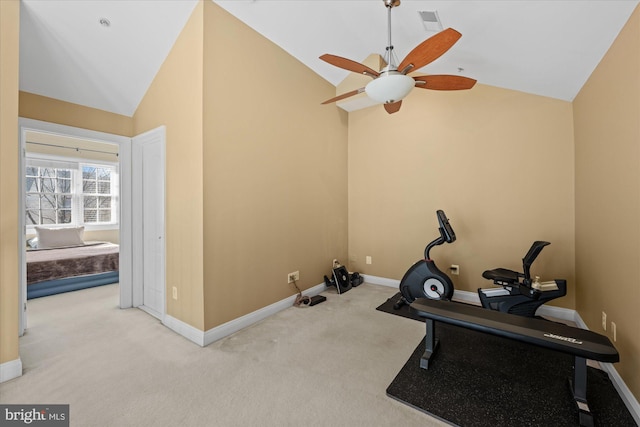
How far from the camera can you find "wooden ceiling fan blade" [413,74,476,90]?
2076 mm

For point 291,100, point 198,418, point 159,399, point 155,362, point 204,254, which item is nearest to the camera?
point 198,418

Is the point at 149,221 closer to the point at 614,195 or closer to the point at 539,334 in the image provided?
the point at 539,334

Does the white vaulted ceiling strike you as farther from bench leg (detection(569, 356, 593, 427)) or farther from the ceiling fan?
bench leg (detection(569, 356, 593, 427))

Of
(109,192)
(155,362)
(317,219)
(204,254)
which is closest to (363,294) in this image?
(317,219)

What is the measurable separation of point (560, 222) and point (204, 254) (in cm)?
385

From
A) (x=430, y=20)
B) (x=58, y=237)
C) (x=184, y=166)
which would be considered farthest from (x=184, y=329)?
(x=58, y=237)

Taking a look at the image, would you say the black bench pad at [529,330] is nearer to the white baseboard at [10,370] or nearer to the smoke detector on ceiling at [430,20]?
the smoke detector on ceiling at [430,20]

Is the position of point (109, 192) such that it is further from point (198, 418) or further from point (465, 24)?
point (465, 24)

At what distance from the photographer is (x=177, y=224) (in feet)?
8.91

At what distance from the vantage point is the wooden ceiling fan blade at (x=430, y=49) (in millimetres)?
1653

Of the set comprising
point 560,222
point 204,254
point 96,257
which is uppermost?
point 560,222

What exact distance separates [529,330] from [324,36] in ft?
11.2

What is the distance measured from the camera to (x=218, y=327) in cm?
257

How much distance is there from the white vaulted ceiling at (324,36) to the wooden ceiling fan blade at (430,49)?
0.61 meters
